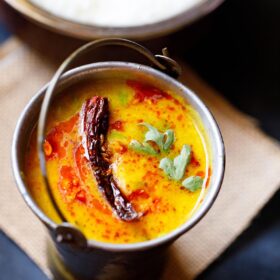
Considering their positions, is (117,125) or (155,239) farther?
(117,125)

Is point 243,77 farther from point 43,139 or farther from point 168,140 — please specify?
point 43,139

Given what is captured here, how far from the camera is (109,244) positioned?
0.96 meters

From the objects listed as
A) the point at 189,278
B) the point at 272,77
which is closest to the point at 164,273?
the point at 189,278

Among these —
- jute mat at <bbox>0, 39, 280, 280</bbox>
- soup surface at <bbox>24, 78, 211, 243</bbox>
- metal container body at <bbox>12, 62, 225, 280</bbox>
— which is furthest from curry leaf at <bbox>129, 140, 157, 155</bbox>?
jute mat at <bbox>0, 39, 280, 280</bbox>

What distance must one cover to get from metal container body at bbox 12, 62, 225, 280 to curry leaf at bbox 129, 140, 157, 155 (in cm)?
10

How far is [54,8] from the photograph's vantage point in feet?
4.49

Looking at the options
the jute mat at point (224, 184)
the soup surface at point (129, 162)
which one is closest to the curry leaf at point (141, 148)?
the soup surface at point (129, 162)

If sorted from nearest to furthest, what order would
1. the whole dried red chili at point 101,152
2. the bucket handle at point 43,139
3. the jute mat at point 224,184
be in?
the bucket handle at point 43,139 → the whole dried red chili at point 101,152 → the jute mat at point 224,184

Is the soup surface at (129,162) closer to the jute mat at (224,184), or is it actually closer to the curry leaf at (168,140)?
the curry leaf at (168,140)

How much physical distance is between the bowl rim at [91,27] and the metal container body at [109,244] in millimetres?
205

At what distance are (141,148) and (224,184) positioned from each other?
1.25ft

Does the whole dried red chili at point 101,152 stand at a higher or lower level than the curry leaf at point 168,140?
higher

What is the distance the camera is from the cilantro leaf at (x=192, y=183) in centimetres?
105

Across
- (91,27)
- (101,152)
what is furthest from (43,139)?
(91,27)
